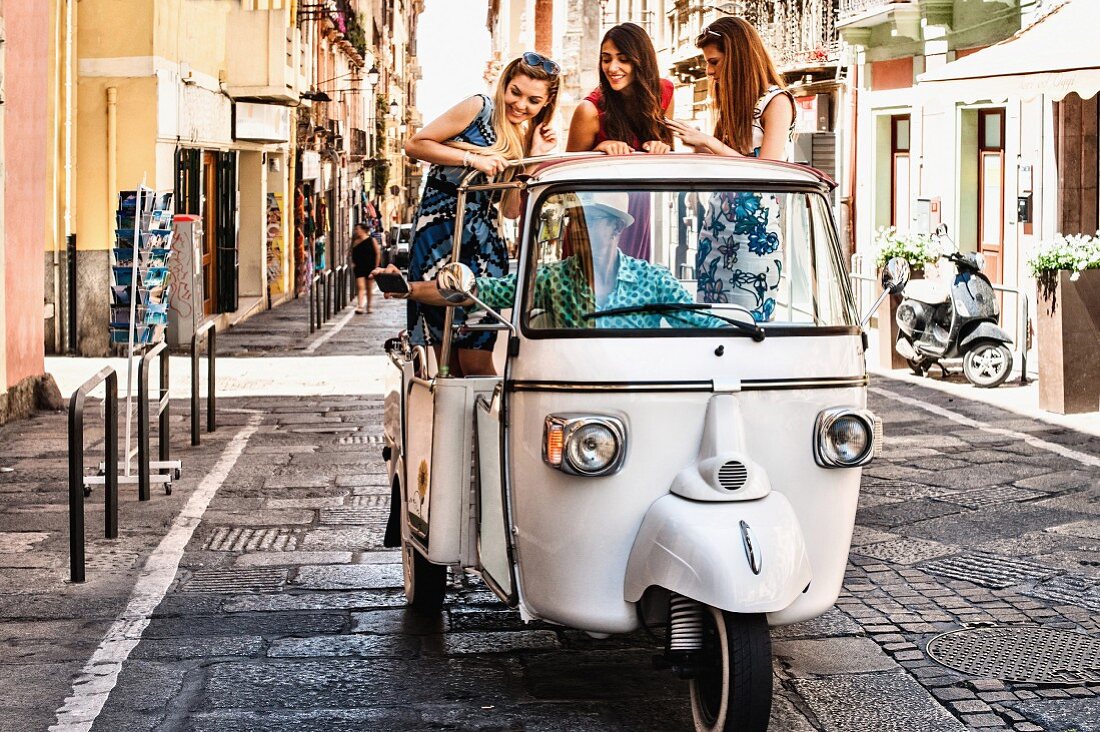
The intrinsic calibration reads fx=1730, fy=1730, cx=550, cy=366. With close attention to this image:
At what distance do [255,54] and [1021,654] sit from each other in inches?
843

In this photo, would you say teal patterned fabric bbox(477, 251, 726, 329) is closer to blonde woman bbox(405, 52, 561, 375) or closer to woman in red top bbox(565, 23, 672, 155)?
blonde woman bbox(405, 52, 561, 375)

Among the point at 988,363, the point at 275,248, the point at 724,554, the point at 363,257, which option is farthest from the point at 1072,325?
the point at 275,248

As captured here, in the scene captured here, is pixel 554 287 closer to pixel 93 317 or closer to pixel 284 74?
pixel 93 317

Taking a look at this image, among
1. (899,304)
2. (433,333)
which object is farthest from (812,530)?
(899,304)

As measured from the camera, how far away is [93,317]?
1873 cm

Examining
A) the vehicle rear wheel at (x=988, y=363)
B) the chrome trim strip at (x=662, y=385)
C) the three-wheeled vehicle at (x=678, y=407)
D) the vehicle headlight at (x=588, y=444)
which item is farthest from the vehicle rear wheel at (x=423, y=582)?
the vehicle rear wheel at (x=988, y=363)

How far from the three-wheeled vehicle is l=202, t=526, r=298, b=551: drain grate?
2811mm

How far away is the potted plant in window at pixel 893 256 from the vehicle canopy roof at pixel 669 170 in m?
11.0

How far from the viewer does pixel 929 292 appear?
1538 centimetres

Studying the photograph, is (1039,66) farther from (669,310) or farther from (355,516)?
(669,310)

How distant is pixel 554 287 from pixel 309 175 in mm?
31903

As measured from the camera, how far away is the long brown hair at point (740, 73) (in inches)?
256

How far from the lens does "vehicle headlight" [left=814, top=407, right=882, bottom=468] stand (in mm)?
5293

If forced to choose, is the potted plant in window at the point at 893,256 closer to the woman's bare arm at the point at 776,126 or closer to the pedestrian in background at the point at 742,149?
the pedestrian in background at the point at 742,149
